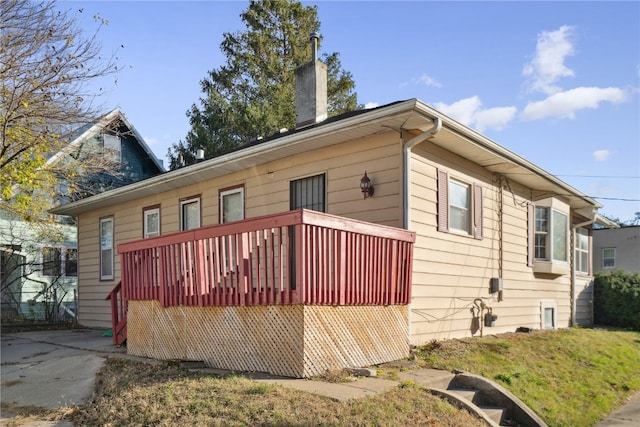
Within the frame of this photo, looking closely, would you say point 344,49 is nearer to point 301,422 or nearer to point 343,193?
point 343,193

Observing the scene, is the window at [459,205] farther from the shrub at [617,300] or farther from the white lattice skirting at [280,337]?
the shrub at [617,300]

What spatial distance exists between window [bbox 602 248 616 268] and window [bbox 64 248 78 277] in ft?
66.6

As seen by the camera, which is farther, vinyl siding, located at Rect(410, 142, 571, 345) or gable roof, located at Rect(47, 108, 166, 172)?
gable roof, located at Rect(47, 108, 166, 172)

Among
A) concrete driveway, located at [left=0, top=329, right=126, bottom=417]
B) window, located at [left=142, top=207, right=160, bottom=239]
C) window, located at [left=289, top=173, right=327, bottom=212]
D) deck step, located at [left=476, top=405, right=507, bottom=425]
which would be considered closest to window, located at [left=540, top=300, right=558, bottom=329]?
window, located at [left=289, top=173, right=327, bottom=212]

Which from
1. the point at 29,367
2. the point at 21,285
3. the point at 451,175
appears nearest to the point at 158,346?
the point at 29,367

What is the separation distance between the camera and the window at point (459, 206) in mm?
8289

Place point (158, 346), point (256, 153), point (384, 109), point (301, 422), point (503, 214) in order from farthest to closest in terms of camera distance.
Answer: point (503, 214)
point (256, 153)
point (158, 346)
point (384, 109)
point (301, 422)

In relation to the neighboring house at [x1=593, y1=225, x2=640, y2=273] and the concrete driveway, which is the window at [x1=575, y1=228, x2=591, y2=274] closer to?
the neighboring house at [x1=593, y1=225, x2=640, y2=273]

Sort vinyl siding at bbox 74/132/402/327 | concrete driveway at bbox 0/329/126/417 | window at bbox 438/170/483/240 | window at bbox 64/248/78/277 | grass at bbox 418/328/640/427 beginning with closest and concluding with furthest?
1. concrete driveway at bbox 0/329/126/417
2. grass at bbox 418/328/640/427
3. vinyl siding at bbox 74/132/402/327
4. window at bbox 438/170/483/240
5. window at bbox 64/248/78/277

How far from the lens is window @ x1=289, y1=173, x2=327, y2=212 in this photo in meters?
8.68

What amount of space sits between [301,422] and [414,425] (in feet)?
3.30

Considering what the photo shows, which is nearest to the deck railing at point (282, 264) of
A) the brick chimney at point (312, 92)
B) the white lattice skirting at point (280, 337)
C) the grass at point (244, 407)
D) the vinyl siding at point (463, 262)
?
the white lattice skirting at point (280, 337)

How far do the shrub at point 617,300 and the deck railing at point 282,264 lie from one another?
9.93 meters

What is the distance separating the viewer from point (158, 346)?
24.2ft
